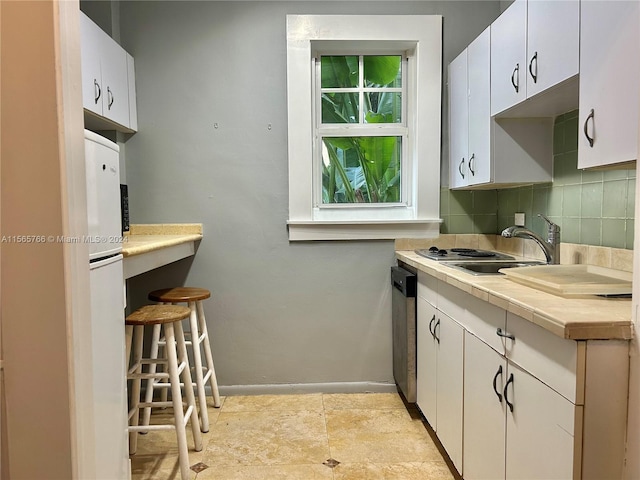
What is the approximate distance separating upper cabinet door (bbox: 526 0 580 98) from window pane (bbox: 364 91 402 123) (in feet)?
4.01

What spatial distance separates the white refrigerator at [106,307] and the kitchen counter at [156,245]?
228mm

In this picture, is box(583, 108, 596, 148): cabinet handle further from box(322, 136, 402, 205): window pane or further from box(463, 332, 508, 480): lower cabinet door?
box(322, 136, 402, 205): window pane

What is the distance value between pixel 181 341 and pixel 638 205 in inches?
73.6

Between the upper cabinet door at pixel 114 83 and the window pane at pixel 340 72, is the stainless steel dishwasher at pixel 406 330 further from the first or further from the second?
the upper cabinet door at pixel 114 83

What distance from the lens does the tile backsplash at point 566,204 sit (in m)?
1.74

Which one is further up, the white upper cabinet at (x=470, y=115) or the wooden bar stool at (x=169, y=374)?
the white upper cabinet at (x=470, y=115)

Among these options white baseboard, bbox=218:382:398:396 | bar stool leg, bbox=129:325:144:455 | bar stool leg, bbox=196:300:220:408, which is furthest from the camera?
white baseboard, bbox=218:382:398:396

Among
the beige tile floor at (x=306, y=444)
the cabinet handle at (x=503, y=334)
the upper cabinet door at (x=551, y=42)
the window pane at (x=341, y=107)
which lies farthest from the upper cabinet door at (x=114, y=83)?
the cabinet handle at (x=503, y=334)

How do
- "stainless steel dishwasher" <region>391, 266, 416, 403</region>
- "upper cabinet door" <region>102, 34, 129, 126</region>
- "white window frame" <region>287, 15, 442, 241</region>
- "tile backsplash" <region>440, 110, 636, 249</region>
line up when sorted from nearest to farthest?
"tile backsplash" <region>440, 110, 636, 249</region> → "upper cabinet door" <region>102, 34, 129, 126</region> → "stainless steel dishwasher" <region>391, 266, 416, 403</region> → "white window frame" <region>287, 15, 442, 241</region>

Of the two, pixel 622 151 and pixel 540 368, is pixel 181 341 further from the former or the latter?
pixel 622 151

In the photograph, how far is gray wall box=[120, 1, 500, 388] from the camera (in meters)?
2.79

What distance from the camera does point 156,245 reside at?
200 centimetres

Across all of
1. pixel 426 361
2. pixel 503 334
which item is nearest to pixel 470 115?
pixel 426 361

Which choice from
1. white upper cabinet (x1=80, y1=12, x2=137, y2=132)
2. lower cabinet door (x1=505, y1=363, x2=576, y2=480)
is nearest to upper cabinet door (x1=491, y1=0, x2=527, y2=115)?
lower cabinet door (x1=505, y1=363, x2=576, y2=480)
